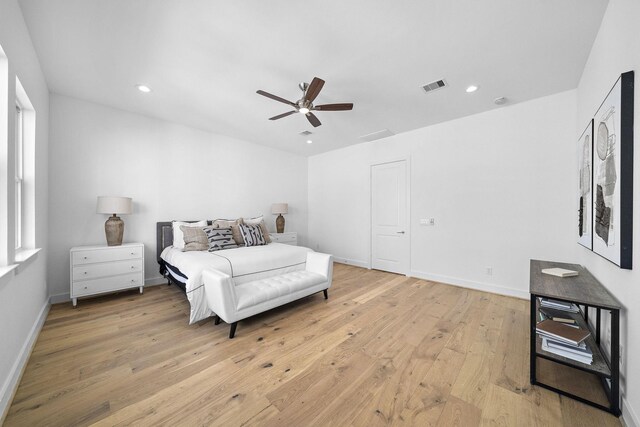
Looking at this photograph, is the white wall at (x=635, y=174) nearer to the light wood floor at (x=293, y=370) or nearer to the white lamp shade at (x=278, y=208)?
the light wood floor at (x=293, y=370)

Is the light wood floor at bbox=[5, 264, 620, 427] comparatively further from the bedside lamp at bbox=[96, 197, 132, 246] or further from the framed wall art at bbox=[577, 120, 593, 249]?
the framed wall art at bbox=[577, 120, 593, 249]

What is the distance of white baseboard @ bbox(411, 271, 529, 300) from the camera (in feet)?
11.1

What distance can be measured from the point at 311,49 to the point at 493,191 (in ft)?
10.5

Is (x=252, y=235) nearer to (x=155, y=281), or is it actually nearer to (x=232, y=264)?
(x=232, y=264)

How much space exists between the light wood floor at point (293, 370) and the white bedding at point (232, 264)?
347 mm

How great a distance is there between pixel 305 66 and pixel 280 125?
69.8 inches

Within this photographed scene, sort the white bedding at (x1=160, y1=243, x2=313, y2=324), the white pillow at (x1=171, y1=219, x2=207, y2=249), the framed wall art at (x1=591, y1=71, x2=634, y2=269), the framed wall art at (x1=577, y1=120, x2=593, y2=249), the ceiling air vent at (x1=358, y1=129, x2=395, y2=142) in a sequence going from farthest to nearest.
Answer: the ceiling air vent at (x1=358, y1=129, x2=395, y2=142) → the white pillow at (x1=171, y1=219, x2=207, y2=249) → the white bedding at (x1=160, y1=243, x2=313, y2=324) → the framed wall art at (x1=577, y1=120, x2=593, y2=249) → the framed wall art at (x1=591, y1=71, x2=634, y2=269)

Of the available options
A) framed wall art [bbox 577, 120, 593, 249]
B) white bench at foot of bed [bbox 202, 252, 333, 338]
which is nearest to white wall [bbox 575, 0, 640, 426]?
framed wall art [bbox 577, 120, 593, 249]

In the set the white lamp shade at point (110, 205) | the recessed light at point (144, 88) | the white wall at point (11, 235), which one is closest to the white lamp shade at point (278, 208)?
Answer: the white lamp shade at point (110, 205)

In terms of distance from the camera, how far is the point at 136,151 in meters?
3.80

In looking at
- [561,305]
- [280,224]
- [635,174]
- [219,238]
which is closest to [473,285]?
[561,305]

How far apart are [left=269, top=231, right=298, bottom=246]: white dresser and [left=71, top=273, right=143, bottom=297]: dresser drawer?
242 centimetres

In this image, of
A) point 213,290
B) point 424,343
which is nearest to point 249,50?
point 213,290

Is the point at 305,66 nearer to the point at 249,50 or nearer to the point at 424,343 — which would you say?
the point at 249,50
